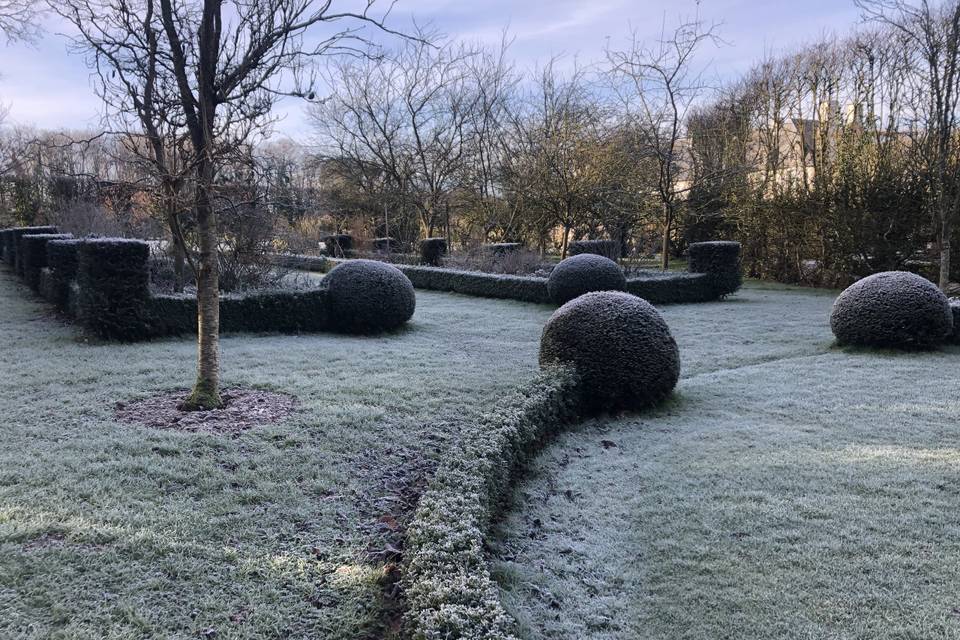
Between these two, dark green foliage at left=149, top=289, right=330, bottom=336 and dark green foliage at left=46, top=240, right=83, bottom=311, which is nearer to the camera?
dark green foliage at left=149, top=289, right=330, bottom=336

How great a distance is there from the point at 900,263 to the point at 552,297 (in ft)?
28.2

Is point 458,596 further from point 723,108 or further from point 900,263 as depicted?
point 723,108

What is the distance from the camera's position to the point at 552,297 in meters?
12.0

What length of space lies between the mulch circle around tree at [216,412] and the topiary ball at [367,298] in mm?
3524

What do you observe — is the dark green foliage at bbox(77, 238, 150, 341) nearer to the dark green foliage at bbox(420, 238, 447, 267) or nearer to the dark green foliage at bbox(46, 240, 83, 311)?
the dark green foliage at bbox(46, 240, 83, 311)

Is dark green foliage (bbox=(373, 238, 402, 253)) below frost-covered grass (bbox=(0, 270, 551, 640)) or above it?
above

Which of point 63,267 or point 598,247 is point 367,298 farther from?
point 598,247

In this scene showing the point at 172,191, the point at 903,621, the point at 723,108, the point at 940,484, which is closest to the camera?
the point at 903,621

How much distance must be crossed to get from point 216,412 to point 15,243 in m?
13.3

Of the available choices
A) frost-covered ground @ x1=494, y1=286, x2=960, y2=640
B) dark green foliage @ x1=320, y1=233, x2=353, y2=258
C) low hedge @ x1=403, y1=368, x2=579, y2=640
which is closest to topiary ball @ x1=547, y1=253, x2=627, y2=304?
frost-covered ground @ x1=494, y1=286, x2=960, y2=640

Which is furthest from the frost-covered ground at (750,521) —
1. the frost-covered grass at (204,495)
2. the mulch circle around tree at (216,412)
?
the mulch circle around tree at (216,412)

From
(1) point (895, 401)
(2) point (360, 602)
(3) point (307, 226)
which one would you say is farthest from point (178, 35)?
(3) point (307, 226)

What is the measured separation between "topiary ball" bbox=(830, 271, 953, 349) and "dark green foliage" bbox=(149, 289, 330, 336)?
293 inches

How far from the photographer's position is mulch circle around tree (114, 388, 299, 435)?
4.36m
